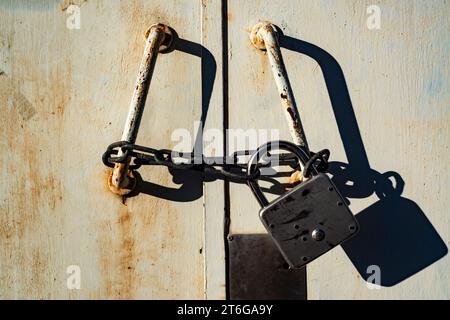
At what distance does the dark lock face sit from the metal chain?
4 cm

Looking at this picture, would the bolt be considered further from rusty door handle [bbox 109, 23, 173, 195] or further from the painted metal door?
rusty door handle [bbox 109, 23, 173, 195]

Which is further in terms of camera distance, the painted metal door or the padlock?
the painted metal door

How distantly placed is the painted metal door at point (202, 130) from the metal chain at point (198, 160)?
0.03 meters

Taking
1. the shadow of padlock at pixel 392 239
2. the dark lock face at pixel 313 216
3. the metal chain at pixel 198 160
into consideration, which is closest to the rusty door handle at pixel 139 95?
the metal chain at pixel 198 160

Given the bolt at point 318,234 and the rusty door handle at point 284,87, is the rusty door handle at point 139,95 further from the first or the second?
the bolt at point 318,234

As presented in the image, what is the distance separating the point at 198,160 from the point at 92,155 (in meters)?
0.21

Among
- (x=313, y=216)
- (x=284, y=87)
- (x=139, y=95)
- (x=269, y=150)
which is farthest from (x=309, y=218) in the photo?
(x=139, y=95)

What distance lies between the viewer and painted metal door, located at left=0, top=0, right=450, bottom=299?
3.10 feet

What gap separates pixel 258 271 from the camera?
0.95 m

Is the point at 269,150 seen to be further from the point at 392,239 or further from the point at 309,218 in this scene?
the point at 392,239

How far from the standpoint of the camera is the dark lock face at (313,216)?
84 cm

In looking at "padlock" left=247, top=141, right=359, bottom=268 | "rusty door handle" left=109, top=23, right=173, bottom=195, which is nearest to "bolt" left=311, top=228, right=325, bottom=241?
"padlock" left=247, top=141, right=359, bottom=268

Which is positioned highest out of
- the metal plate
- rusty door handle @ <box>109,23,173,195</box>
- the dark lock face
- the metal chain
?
rusty door handle @ <box>109,23,173,195</box>

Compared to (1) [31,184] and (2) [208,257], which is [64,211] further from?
(2) [208,257]
